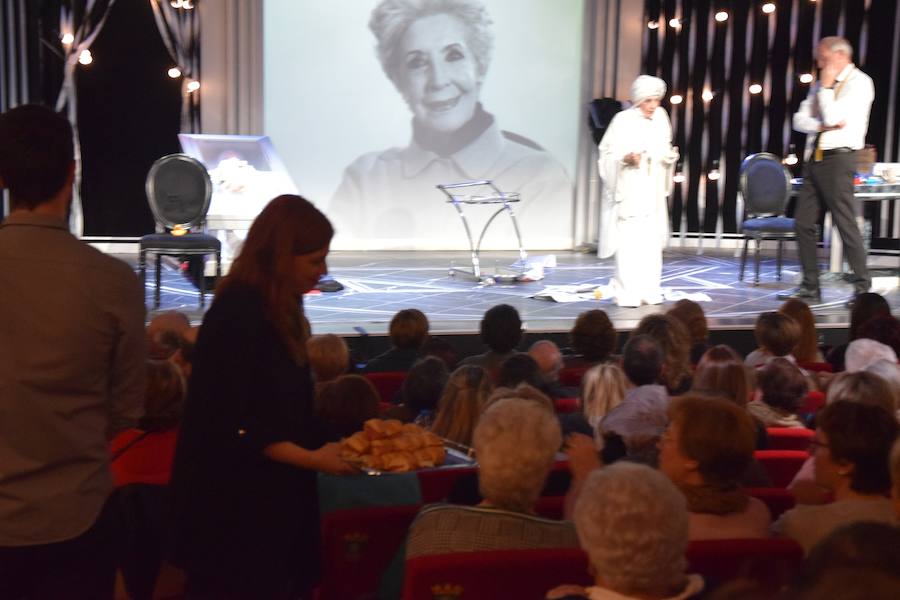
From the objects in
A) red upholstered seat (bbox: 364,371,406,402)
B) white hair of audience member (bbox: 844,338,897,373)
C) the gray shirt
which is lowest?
red upholstered seat (bbox: 364,371,406,402)

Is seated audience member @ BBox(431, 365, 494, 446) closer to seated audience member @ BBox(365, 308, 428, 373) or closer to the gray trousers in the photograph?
seated audience member @ BBox(365, 308, 428, 373)

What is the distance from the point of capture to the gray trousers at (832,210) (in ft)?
24.1

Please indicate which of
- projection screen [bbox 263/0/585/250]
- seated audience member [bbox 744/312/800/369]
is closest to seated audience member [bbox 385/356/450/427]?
seated audience member [bbox 744/312/800/369]

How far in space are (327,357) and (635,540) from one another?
229cm

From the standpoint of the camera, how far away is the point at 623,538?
Result: 162cm

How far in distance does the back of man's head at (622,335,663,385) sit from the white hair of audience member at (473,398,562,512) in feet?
4.97

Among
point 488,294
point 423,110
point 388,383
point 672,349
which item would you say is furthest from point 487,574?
point 423,110

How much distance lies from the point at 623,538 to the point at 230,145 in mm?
7085

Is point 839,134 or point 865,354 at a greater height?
point 839,134

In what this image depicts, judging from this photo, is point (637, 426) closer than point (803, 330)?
Yes

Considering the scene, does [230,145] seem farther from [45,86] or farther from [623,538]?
[623,538]

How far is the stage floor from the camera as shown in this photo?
22.0 feet

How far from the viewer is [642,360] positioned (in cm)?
354

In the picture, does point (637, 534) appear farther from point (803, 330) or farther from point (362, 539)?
point (803, 330)
